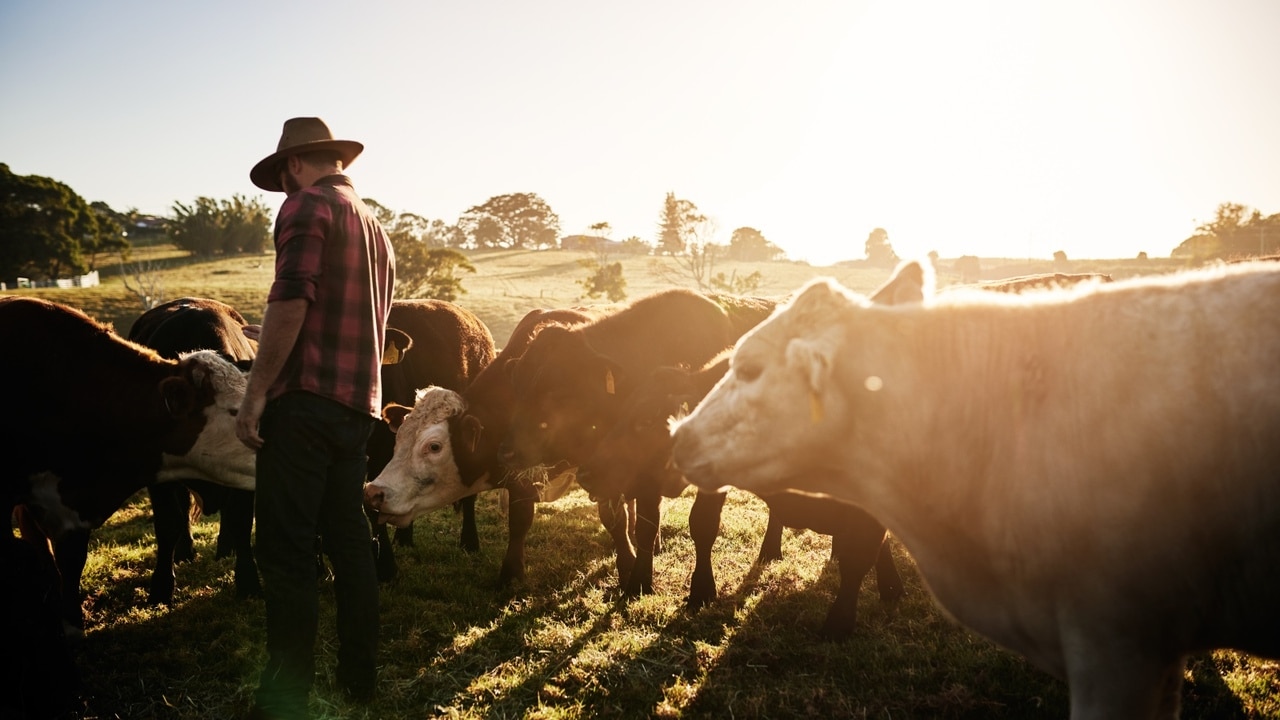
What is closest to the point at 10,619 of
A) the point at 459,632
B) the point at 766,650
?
the point at 459,632

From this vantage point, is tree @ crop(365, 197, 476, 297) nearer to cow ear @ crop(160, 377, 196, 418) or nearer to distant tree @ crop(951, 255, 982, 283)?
cow ear @ crop(160, 377, 196, 418)

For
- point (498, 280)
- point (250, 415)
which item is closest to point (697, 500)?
point (250, 415)

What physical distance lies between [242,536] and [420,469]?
6.25 ft

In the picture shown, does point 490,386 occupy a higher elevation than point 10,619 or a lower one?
higher

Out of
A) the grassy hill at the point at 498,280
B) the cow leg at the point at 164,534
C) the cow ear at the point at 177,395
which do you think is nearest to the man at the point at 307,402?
the cow ear at the point at 177,395

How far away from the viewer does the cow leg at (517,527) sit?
639cm

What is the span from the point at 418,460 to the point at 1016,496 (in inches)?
196

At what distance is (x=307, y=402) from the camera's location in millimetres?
3740

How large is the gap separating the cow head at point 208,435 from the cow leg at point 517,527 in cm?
231

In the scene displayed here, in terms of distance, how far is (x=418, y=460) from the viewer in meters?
6.13

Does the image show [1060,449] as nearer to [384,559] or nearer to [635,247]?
[384,559]

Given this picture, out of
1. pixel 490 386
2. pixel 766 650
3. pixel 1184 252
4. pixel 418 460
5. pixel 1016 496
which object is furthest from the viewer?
pixel 1184 252

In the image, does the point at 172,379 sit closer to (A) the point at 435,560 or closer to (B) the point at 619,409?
(A) the point at 435,560

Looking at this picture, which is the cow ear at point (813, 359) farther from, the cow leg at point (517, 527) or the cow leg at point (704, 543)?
the cow leg at point (517, 527)
